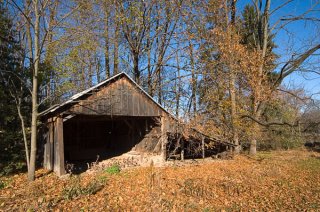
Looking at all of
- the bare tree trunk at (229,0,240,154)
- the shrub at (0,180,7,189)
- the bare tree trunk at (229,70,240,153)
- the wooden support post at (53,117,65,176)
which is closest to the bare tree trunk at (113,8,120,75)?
the bare tree trunk at (229,0,240,154)

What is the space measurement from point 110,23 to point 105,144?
1082cm

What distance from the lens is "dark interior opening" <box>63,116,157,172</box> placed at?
18.3 m

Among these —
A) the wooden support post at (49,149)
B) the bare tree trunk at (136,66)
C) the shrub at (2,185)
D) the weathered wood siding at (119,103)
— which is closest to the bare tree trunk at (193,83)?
the bare tree trunk at (136,66)

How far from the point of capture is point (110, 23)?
76.2ft

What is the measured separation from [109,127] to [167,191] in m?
12.2

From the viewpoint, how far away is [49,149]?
1362 cm

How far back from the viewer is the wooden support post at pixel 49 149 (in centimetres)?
1323

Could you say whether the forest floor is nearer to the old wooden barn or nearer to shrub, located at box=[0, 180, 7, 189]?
shrub, located at box=[0, 180, 7, 189]

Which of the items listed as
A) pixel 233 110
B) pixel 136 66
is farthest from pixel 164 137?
pixel 136 66

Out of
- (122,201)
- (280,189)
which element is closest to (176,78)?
(280,189)

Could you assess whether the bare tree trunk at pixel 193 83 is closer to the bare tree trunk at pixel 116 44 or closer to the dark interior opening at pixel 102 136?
the dark interior opening at pixel 102 136

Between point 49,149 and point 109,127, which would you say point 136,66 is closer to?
point 109,127

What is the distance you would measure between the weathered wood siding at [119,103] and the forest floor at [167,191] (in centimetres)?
299

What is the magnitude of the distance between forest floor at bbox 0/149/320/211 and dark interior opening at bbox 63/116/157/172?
18.4ft
